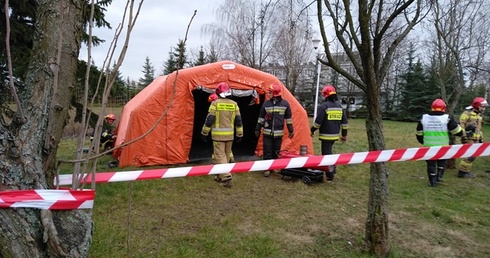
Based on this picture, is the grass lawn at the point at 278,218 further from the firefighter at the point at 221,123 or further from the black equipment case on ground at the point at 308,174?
the firefighter at the point at 221,123

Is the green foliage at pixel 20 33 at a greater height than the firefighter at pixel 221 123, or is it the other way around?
the green foliage at pixel 20 33

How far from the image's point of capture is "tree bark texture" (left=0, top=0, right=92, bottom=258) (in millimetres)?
1408

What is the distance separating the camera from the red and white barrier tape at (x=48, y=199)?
4.58ft

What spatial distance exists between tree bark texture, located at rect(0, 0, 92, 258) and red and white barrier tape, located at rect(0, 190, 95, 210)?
3 centimetres

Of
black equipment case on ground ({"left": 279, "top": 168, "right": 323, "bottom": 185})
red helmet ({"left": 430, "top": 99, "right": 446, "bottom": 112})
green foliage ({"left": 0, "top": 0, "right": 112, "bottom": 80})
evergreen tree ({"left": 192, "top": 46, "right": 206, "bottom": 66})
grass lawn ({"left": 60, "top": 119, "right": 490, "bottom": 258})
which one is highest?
evergreen tree ({"left": 192, "top": 46, "right": 206, "bottom": 66})

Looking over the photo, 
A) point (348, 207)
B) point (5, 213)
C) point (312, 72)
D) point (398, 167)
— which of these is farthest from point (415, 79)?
point (5, 213)

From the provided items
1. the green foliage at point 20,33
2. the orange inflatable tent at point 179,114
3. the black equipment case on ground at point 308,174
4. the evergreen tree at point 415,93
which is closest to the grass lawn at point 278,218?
the black equipment case on ground at point 308,174

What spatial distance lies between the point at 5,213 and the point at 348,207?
484cm

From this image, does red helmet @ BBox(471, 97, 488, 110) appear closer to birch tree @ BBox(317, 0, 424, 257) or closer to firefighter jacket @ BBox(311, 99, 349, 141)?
firefighter jacket @ BBox(311, 99, 349, 141)

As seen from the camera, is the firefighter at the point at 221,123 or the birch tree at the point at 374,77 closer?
the birch tree at the point at 374,77

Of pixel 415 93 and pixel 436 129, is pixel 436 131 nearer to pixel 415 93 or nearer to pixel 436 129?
pixel 436 129

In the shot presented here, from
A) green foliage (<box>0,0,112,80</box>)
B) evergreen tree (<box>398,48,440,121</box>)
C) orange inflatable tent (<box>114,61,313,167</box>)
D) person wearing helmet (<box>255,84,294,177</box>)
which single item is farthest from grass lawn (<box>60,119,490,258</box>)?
evergreen tree (<box>398,48,440,121</box>)

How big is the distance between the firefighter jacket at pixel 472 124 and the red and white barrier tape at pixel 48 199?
862 cm

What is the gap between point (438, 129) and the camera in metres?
6.67
